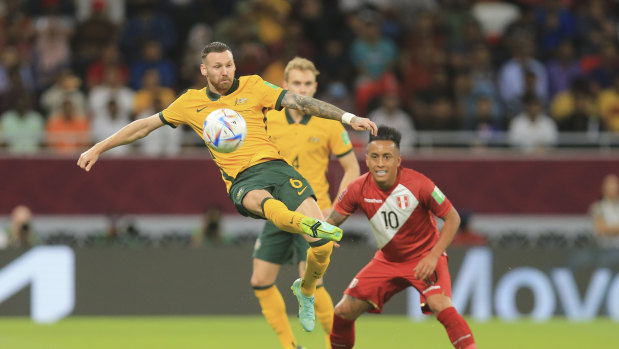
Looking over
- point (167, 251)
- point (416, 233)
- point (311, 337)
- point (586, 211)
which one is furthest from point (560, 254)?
point (416, 233)

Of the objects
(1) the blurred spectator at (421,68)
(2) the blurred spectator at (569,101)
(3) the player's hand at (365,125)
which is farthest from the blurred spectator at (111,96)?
(3) the player's hand at (365,125)

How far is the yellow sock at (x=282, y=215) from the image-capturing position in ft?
26.1

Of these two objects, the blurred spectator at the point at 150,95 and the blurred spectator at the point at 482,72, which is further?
the blurred spectator at the point at 482,72

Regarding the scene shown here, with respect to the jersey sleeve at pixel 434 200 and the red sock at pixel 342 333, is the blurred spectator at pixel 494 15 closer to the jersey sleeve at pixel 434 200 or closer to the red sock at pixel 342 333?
the jersey sleeve at pixel 434 200

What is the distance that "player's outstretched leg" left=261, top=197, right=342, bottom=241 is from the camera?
775 centimetres

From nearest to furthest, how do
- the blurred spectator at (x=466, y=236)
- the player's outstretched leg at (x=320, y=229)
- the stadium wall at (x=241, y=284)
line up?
the player's outstretched leg at (x=320, y=229), the stadium wall at (x=241, y=284), the blurred spectator at (x=466, y=236)

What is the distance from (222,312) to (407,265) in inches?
232

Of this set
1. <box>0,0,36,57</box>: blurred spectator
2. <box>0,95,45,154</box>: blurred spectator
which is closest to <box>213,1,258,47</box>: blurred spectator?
<box>0,0,36,57</box>: blurred spectator

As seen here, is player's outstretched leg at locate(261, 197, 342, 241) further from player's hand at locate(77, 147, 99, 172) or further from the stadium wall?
the stadium wall

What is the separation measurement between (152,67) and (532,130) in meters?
5.64

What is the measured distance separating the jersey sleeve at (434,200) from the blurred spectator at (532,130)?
7390 millimetres

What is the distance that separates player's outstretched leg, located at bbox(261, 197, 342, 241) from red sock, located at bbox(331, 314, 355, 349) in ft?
3.34

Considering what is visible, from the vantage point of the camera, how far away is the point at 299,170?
9.65 m

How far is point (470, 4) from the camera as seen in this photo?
18312mm
